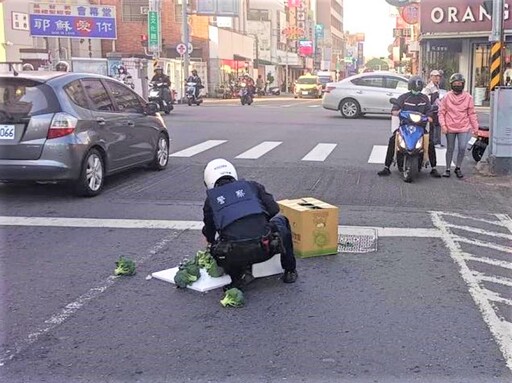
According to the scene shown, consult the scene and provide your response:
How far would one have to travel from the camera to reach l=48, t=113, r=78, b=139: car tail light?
8.18 metres

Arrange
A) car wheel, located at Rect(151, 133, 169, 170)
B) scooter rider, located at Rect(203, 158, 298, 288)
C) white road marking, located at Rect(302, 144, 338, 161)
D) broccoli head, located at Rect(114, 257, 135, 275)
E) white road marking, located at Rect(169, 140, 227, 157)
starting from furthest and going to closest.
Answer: white road marking, located at Rect(169, 140, 227, 157) < white road marking, located at Rect(302, 144, 338, 161) < car wheel, located at Rect(151, 133, 169, 170) < broccoli head, located at Rect(114, 257, 135, 275) < scooter rider, located at Rect(203, 158, 298, 288)

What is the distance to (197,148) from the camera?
45.7 ft

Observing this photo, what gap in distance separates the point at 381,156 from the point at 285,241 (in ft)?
25.7

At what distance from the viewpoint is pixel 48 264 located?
5.90m

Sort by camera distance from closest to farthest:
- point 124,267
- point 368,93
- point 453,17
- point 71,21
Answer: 1. point 124,267
2. point 368,93
3. point 453,17
4. point 71,21

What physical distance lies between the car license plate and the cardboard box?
380 cm

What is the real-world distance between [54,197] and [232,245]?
14.8 ft

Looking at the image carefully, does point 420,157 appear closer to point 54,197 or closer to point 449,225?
point 449,225

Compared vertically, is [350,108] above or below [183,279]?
above

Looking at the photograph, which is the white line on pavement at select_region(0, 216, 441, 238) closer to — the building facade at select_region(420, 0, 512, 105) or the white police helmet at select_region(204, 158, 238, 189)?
the white police helmet at select_region(204, 158, 238, 189)

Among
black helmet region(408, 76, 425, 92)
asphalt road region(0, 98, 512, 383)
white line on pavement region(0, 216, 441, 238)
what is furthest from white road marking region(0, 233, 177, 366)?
black helmet region(408, 76, 425, 92)

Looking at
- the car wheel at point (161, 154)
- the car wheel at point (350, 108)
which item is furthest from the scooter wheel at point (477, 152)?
the car wheel at point (350, 108)

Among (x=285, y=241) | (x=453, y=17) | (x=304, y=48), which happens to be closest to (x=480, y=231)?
(x=285, y=241)

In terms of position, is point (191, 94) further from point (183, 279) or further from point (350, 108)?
point (183, 279)
